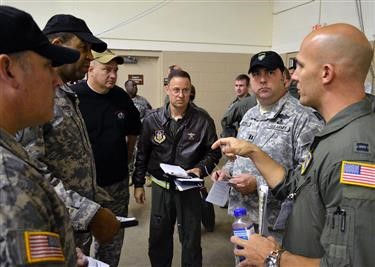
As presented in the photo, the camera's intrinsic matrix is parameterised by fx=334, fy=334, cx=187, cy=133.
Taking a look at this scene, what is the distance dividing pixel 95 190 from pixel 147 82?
5.50m

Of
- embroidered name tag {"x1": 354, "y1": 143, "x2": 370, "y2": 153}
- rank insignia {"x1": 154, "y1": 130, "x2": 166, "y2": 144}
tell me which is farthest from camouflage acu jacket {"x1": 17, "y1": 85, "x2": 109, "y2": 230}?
embroidered name tag {"x1": 354, "y1": 143, "x2": 370, "y2": 153}

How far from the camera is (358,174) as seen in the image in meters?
1.00

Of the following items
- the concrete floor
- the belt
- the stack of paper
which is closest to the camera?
the stack of paper

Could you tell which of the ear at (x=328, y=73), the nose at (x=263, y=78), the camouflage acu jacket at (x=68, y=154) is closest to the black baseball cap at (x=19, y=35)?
the camouflage acu jacket at (x=68, y=154)

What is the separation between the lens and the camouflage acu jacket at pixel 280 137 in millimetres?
1860

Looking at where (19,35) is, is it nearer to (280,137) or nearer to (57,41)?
(57,41)

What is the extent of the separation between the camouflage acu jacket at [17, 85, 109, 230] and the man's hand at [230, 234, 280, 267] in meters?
0.66

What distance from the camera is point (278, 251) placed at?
121 centimetres

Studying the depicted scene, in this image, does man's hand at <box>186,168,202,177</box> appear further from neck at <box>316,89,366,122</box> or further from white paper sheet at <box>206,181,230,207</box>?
neck at <box>316,89,366,122</box>

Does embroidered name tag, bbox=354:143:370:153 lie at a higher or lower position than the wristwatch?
higher

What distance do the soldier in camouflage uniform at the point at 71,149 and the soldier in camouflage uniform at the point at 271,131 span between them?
31.9 inches

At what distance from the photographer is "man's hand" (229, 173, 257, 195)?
6.33 feet

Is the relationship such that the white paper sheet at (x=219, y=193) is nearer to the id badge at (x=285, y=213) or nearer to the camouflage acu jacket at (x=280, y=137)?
the camouflage acu jacket at (x=280, y=137)

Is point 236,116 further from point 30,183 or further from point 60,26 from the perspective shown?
point 30,183
